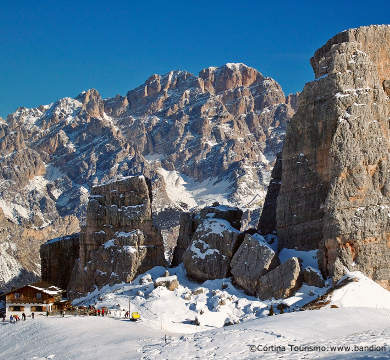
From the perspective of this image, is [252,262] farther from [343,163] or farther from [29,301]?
[29,301]

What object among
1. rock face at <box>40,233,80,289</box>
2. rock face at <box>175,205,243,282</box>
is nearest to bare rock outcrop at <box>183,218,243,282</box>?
rock face at <box>175,205,243,282</box>

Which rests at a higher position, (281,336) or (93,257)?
(93,257)

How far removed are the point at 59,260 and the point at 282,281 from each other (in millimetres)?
40635

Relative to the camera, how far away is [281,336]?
133 feet

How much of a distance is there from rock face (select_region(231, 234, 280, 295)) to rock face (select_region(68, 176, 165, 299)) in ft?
47.2

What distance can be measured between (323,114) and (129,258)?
3261cm

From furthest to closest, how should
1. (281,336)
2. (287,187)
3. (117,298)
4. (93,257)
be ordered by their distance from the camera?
(93,257) < (287,187) < (117,298) < (281,336)

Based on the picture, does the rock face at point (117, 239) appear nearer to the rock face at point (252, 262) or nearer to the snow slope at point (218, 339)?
the rock face at point (252, 262)

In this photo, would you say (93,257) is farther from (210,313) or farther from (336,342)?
(336,342)

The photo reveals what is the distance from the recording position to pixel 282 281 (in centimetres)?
6475

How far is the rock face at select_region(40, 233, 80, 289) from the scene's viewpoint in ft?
294

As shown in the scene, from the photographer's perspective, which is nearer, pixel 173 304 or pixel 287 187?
pixel 173 304

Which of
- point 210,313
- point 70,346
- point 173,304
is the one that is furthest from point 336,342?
point 173,304

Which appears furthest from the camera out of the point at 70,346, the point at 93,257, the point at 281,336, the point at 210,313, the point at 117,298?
the point at 93,257
